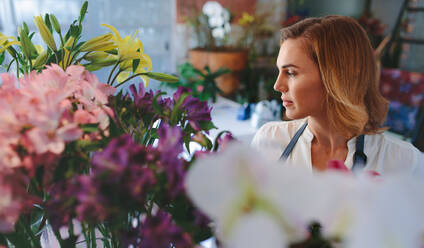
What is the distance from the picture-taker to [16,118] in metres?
0.29

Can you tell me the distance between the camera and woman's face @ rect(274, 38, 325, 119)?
0.87 m

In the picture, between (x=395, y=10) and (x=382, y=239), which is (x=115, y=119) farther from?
(x=395, y=10)

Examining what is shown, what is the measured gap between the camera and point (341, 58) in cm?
85

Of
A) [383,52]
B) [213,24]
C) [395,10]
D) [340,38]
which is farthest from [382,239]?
[395,10]

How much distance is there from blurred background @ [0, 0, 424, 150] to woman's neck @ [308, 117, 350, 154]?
0.56m

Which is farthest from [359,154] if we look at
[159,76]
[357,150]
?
[159,76]

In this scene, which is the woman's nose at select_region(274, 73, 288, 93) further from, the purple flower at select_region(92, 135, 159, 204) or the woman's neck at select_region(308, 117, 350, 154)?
the purple flower at select_region(92, 135, 159, 204)

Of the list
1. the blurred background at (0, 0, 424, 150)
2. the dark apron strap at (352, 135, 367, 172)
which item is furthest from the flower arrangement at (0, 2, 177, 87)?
the blurred background at (0, 0, 424, 150)

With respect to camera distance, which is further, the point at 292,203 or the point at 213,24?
the point at 213,24

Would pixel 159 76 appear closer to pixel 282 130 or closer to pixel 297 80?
pixel 297 80

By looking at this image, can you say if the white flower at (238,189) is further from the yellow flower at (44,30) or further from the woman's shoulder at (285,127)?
the woman's shoulder at (285,127)

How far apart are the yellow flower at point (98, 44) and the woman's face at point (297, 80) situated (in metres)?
0.51

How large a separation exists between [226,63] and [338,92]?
1.45 metres

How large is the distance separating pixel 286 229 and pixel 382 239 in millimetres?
58
